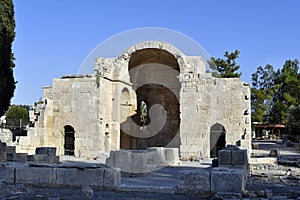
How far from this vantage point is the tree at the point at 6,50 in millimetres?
15000

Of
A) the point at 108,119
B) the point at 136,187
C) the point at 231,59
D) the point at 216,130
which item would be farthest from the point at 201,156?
the point at 231,59

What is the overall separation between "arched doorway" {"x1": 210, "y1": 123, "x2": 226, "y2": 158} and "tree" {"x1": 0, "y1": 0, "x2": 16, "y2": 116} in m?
10.6

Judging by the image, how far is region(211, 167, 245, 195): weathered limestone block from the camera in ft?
22.1

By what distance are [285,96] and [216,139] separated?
92.1ft

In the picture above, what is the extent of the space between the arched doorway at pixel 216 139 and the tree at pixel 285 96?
25275mm

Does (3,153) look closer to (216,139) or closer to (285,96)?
(216,139)

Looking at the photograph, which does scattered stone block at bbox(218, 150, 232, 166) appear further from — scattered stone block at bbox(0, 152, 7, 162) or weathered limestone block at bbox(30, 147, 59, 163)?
scattered stone block at bbox(0, 152, 7, 162)

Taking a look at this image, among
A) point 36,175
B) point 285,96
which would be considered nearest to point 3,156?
point 36,175

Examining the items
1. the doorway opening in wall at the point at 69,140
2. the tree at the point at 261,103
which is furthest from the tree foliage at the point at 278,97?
the doorway opening in wall at the point at 69,140

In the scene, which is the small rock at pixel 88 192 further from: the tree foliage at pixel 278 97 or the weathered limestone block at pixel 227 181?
the tree foliage at pixel 278 97

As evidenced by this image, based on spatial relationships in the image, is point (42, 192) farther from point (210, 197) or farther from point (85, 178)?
point (210, 197)

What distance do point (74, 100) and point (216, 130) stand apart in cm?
789

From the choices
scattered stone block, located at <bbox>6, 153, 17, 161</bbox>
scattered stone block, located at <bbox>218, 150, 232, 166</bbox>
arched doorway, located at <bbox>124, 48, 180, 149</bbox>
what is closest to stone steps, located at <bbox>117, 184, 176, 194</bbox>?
scattered stone block, located at <bbox>218, 150, 232, 166</bbox>

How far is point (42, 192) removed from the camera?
286 inches
